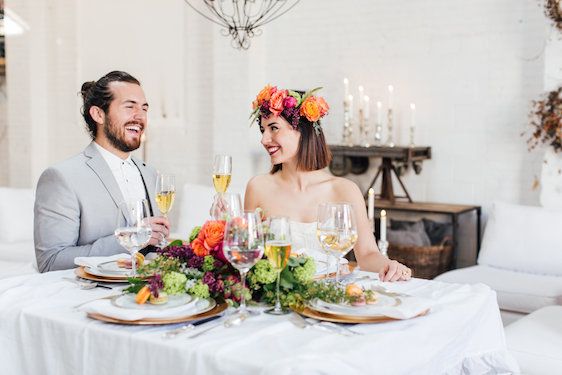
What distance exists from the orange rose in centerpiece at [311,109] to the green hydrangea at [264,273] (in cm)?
98

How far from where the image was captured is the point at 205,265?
6.23 ft

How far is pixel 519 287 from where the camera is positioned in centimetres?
417

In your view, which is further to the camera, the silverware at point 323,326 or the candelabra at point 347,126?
the candelabra at point 347,126

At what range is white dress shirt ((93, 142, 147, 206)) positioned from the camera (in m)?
3.07

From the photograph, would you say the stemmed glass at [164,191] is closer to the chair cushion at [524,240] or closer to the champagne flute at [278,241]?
the champagne flute at [278,241]

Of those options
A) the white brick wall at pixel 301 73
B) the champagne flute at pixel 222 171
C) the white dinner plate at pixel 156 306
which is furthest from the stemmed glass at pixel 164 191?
the white brick wall at pixel 301 73

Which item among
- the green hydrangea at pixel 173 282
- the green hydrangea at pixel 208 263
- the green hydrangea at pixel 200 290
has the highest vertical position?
the green hydrangea at pixel 208 263

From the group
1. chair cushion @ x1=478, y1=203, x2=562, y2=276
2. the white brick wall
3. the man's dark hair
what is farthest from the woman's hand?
the white brick wall

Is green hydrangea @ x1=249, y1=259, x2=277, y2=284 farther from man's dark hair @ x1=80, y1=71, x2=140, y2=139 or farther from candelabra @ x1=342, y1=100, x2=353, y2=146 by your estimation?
candelabra @ x1=342, y1=100, x2=353, y2=146

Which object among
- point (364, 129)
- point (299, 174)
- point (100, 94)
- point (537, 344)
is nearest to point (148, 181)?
point (100, 94)

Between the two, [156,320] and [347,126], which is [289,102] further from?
[347,126]

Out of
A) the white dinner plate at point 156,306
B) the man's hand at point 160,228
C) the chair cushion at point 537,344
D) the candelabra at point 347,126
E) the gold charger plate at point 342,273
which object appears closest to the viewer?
the white dinner plate at point 156,306

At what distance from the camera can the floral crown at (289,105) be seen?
2.70 meters

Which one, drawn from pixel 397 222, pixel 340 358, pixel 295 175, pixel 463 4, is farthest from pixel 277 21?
pixel 340 358
